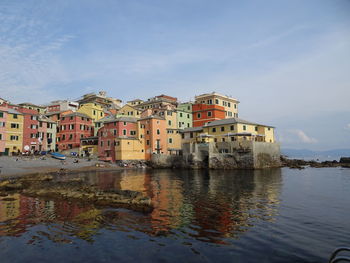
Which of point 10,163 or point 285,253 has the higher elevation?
point 10,163

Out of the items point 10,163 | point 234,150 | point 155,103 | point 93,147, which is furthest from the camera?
point 155,103

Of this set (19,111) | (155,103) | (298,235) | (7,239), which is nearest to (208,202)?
(298,235)

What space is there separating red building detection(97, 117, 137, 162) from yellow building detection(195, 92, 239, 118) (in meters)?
28.6

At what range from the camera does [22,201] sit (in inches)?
942

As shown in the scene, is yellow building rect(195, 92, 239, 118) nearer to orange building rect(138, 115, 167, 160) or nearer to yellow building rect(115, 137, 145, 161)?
orange building rect(138, 115, 167, 160)

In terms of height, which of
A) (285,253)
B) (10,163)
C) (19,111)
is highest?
(19,111)

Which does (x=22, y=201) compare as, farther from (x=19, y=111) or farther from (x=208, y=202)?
(x=19, y=111)

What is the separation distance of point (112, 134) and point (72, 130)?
1810 cm

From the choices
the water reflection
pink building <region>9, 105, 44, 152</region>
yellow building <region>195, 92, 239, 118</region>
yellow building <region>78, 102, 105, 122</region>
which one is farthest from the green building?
the water reflection

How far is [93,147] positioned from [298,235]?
72.3m

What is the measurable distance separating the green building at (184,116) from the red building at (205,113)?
1.82 meters

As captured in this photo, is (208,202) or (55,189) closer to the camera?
(208,202)

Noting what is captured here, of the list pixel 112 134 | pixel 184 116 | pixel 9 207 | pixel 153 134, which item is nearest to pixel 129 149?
pixel 112 134

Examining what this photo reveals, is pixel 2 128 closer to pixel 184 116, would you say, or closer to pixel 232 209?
pixel 184 116
